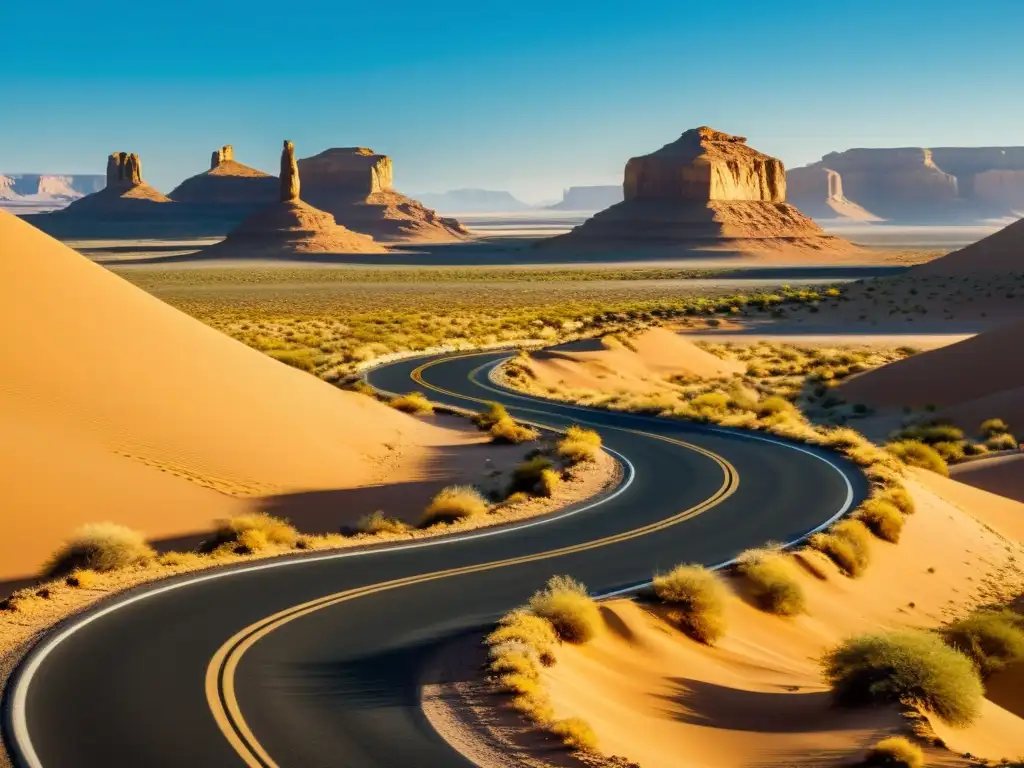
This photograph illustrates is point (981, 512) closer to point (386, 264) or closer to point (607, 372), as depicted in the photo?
point (607, 372)

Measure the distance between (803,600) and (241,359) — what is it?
1793 cm

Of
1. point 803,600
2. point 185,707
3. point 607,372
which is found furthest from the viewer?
point 607,372

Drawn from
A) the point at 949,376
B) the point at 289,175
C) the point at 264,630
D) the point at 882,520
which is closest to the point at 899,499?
the point at 882,520

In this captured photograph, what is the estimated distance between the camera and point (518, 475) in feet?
83.0

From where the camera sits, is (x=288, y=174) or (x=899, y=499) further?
(x=288, y=174)

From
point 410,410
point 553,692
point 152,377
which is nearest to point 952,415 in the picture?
point 410,410

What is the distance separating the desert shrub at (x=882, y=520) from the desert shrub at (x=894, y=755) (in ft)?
35.6

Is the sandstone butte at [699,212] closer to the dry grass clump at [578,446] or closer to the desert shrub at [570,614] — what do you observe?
the dry grass clump at [578,446]

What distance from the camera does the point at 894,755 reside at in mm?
10859

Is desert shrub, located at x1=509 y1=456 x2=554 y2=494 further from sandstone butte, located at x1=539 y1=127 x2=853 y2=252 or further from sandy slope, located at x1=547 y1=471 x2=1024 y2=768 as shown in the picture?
sandstone butte, located at x1=539 y1=127 x2=853 y2=252

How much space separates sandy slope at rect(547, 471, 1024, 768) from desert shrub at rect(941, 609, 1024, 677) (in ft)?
1.61

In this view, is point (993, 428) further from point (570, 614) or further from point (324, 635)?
point (324, 635)

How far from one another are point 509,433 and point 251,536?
12134 mm

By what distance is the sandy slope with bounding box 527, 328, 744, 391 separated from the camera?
1825 inches
